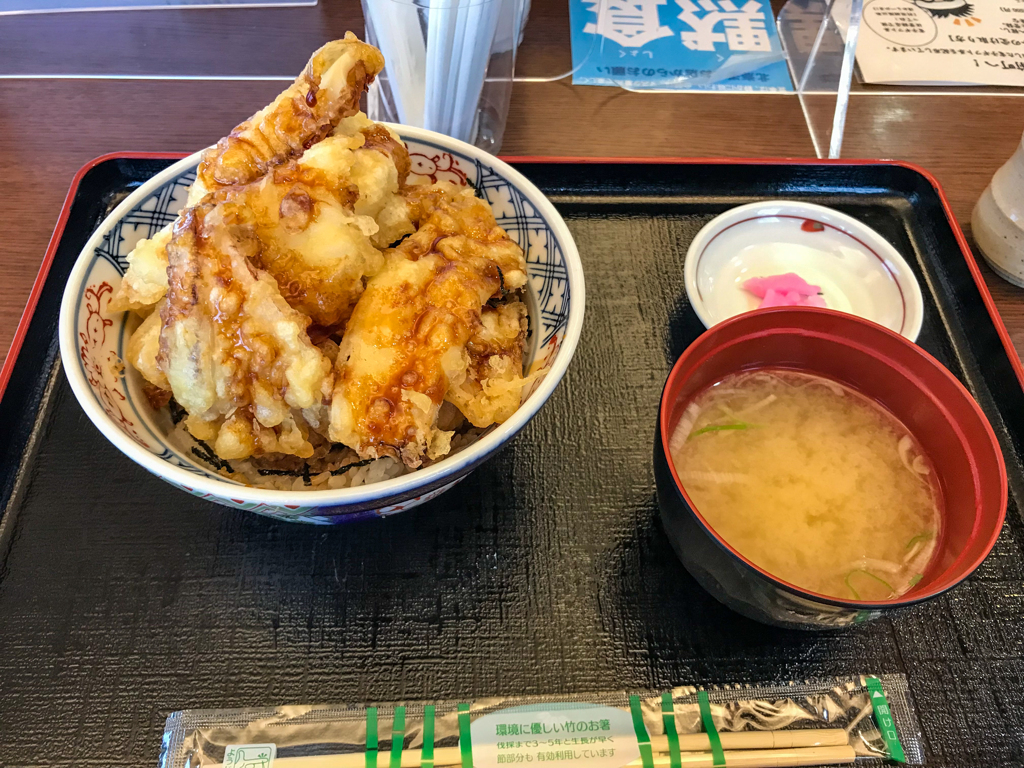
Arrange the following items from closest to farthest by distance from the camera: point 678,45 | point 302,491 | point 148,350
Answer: point 302,491
point 148,350
point 678,45

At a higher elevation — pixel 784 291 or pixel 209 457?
pixel 209 457

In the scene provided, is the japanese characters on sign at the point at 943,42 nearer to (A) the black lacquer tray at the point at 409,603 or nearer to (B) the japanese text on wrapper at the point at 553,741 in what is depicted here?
(A) the black lacquer tray at the point at 409,603

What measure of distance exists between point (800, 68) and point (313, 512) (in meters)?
2.27

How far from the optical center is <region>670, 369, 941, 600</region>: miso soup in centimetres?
107

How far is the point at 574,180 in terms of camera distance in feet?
5.69

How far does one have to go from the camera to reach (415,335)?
3.18ft

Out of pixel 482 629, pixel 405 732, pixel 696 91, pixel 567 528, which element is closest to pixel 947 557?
pixel 567 528

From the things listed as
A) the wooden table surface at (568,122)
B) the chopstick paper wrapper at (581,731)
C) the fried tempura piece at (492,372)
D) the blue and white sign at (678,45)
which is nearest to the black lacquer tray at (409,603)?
the chopstick paper wrapper at (581,731)

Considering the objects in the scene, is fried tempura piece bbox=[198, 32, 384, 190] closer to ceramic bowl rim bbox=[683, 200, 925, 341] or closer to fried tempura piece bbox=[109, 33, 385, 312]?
fried tempura piece bbox=[109, 33, 385, 312]

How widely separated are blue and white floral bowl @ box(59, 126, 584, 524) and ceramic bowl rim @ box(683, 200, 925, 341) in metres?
0.47

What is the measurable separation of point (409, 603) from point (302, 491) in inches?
13.6

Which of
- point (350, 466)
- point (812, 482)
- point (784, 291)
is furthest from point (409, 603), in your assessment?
point (784, 291)

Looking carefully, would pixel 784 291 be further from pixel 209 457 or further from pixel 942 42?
pixel 942 42

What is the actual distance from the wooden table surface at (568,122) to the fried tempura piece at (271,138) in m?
0.99
